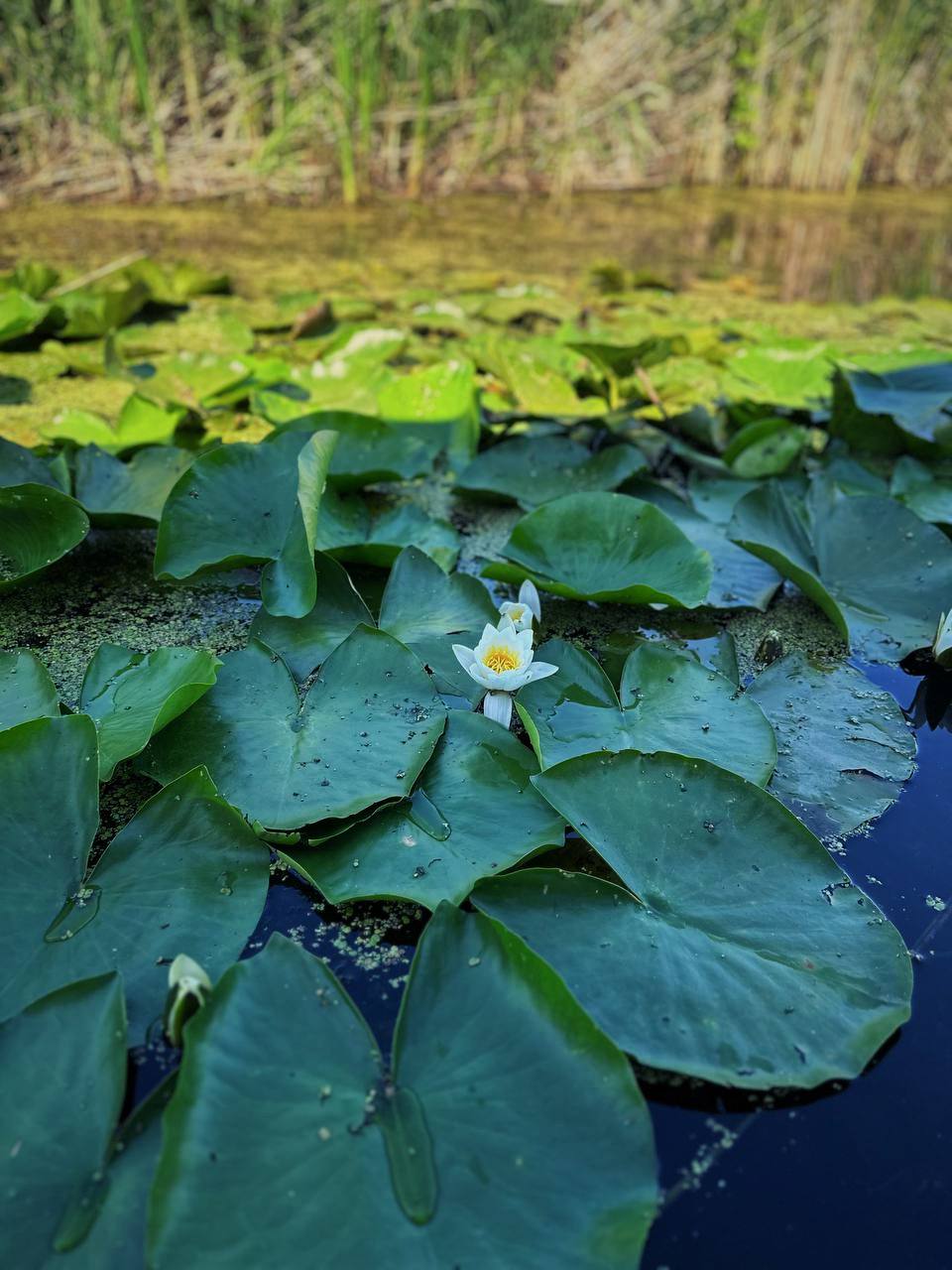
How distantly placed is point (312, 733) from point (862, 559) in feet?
3.21

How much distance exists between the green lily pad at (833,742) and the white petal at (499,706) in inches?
12.6

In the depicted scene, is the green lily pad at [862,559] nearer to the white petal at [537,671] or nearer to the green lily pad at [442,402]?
the white petal at [537,671]

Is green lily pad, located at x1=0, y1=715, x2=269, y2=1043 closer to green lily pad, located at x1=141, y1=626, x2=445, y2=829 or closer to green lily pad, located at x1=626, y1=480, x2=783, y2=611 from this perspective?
green lily pad, located at x1=141, y1=626, x2=445, y2=829

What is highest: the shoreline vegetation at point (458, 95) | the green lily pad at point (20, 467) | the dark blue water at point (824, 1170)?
the shoreline vegetation at point (458, 95)

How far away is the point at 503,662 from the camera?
1.10m

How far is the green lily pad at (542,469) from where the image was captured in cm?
180

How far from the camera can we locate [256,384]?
2.18 metres

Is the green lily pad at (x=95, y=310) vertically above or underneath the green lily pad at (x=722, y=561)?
above

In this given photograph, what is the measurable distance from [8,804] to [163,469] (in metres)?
0.87

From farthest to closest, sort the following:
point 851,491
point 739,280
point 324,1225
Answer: point 739,280 → point 851,491 → point 324,1225

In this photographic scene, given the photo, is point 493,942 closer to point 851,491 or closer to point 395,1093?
point 395,1093

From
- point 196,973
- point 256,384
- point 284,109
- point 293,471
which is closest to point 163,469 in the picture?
point 293,471

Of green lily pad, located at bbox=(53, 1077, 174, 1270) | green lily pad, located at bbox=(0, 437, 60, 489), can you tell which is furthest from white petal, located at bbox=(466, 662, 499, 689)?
green lily pad, located at bbox=(0, 437, 60, 489)

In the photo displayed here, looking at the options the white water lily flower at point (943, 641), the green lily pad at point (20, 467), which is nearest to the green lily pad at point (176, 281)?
the green lily pad at point (20, 467)
